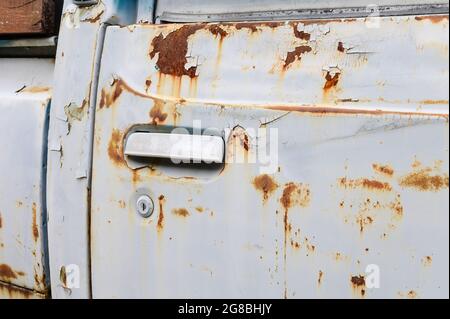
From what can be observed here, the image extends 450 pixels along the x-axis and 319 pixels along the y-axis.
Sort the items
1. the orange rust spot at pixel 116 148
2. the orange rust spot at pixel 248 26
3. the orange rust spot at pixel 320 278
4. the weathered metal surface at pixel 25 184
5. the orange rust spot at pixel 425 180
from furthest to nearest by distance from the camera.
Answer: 1. the weathered metal surface at pixel 25 184
2. the orange rust spot at pixel 116 148
3. the orange rust spot at pixel 248 26
4. the orange rust spot at pixel 320 278
5. the orange rust spot at pixel 425 180

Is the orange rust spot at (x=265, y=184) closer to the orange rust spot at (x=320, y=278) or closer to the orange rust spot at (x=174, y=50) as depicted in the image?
the orange rust spot at (x=320, y=278)

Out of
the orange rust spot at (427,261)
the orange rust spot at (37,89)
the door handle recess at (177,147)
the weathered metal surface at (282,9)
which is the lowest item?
the orange rust spot at (427,261)

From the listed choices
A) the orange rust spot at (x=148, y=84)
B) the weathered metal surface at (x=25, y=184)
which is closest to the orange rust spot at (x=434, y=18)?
the orange rust spot at (x=148, y=84)

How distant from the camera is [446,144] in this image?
1.13 metres

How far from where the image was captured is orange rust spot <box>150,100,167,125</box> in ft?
4.64

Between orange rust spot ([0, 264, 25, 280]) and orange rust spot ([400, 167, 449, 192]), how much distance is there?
106 cm

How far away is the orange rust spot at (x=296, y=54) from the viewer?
51.2 inches

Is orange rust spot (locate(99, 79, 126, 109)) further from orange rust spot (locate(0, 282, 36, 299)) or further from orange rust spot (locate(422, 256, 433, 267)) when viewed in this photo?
orange rust spot (locate(422, 256, 433, 267))

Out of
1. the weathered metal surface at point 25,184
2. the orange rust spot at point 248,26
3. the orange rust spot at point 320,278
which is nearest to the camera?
the orange rust spot at point 320,278

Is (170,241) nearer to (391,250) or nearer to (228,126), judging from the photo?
(228,126)

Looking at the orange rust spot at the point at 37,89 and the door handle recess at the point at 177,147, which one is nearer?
the door handle recess at the point at 177,147

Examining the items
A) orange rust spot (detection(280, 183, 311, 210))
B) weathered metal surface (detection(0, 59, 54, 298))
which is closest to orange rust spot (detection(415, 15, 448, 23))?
orange rust spot (detection(280, 183, 311, 210))
